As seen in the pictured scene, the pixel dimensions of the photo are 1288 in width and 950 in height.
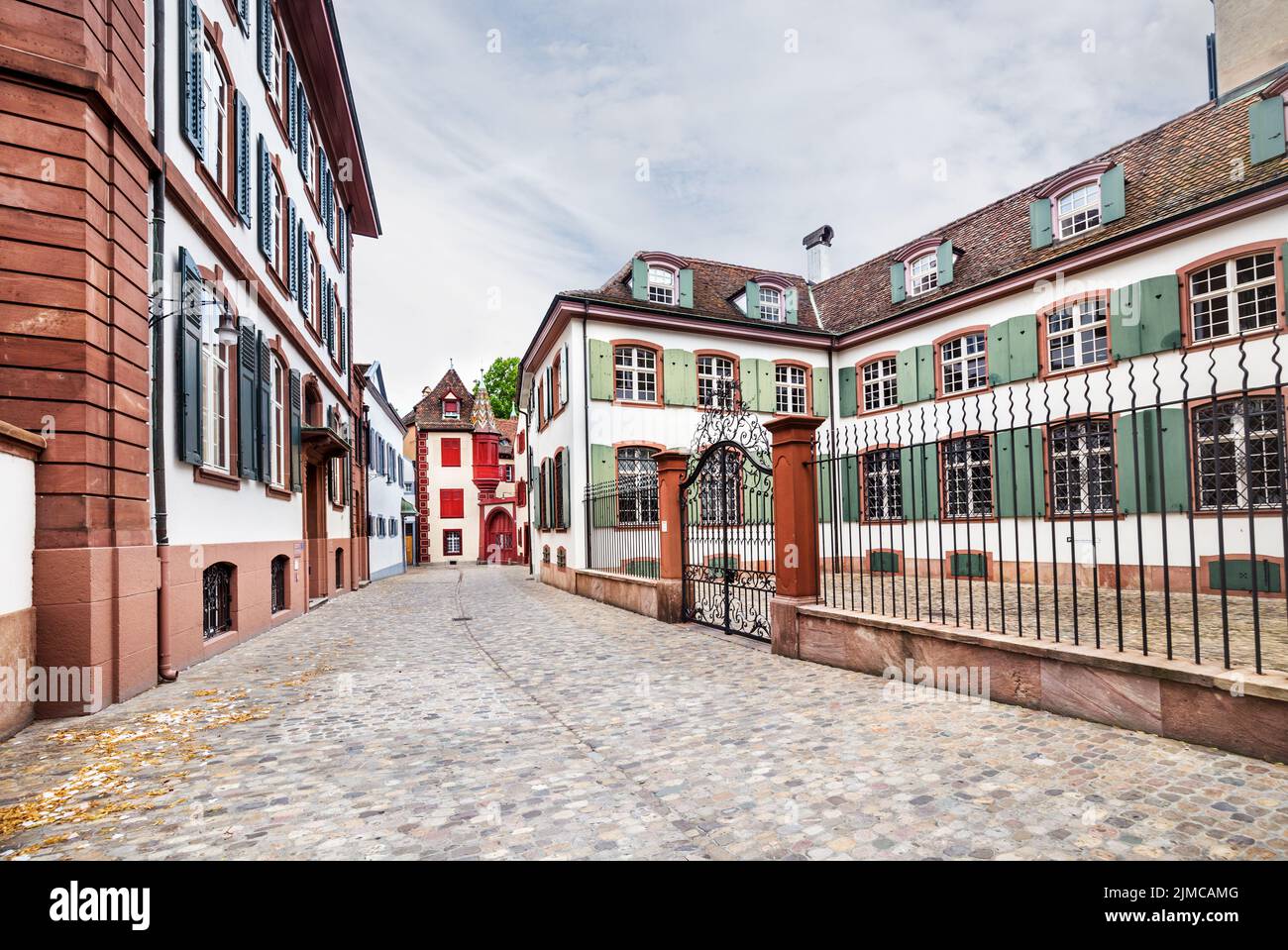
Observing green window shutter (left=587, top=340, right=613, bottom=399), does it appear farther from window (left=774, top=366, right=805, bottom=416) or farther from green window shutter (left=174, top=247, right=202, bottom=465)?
green window shutter (left=174, top=247, right=202, bottom=465)

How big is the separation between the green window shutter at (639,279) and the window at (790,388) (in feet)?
14.7

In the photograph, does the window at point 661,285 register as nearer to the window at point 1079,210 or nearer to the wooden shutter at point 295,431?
the window at point 1079,210

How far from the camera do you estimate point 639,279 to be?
65.1ft

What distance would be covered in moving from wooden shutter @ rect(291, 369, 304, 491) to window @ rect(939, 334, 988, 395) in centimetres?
1493

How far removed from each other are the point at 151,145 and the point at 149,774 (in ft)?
19.7

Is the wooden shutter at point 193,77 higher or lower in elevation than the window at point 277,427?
higher

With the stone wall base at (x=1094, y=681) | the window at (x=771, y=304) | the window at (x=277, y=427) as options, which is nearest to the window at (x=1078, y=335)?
the window at (x=771, y=304)

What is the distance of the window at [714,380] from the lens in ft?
65.5

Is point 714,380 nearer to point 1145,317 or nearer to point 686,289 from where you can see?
point 686,289

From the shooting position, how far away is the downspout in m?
7.14

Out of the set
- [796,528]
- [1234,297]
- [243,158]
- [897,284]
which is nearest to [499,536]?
[897,284]

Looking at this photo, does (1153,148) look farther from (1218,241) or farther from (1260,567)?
(1260,567)

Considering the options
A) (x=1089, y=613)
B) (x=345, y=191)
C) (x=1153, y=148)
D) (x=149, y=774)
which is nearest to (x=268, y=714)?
(x=149, y=774)
